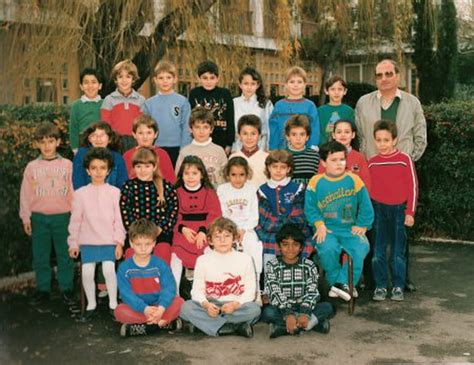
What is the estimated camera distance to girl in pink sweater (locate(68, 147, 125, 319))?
16.5ft

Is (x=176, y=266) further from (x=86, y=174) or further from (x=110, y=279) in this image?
(x=86, y=174)

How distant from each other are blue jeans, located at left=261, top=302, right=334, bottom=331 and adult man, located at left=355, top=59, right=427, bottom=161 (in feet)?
5.65

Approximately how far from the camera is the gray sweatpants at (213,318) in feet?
14.9

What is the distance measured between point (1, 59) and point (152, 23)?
5.19 ft

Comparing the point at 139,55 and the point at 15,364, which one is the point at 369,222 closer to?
the point at 15,364

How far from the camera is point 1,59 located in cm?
680

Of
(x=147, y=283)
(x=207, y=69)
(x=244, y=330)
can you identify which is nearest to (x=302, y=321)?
(x=244, y=330)

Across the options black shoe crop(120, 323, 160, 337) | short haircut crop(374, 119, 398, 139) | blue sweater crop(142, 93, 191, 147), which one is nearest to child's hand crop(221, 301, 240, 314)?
black shoe crop(120, 323, 160, 337)

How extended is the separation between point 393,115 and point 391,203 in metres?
0.80

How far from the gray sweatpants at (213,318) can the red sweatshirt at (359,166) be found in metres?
1.46

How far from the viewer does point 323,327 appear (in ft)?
15.0

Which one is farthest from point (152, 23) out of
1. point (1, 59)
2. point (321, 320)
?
point (321, 320)

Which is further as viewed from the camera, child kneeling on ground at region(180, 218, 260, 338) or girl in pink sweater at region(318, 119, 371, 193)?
girl in pink sweater at region(318, 119, 371, 193)

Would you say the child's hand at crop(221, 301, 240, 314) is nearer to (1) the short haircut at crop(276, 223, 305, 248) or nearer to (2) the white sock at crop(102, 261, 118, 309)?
(1) the short haircut at crop(276, 223, 305, 248)
